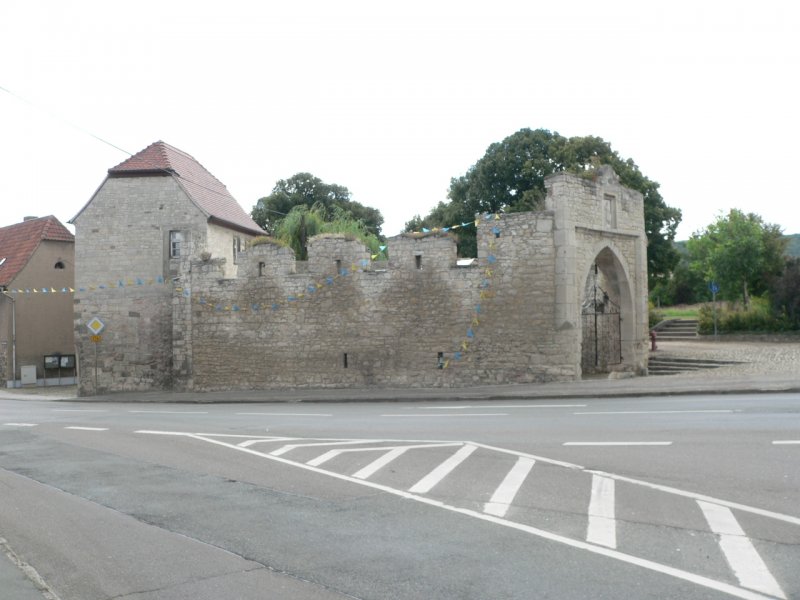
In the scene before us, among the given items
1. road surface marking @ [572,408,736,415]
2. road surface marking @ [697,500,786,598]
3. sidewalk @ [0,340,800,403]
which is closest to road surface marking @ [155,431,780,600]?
road surface marking @ [697,500,786,598]

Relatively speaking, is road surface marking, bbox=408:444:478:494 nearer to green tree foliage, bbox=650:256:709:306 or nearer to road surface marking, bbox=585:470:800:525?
road surface marking, bbox=585:470:800:525

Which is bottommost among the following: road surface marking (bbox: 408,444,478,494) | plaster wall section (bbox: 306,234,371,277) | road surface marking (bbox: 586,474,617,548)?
road surface marking (bbox: 408,444,478,494)

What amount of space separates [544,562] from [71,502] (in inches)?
222

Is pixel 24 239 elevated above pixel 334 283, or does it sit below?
above

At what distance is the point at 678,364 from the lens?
25672 millimetres

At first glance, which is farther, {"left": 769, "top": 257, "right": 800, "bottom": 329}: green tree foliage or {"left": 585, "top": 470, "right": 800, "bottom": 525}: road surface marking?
{"left": 769, "top": 257, "right": 800, "bottom": 329}: green tree foliage

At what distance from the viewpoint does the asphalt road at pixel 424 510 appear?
17.6 ft

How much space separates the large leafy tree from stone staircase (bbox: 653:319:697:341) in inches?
128

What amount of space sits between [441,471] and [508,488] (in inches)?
51.0

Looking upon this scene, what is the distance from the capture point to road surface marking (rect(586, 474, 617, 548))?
6.18m

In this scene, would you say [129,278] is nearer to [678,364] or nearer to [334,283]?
[334,283]

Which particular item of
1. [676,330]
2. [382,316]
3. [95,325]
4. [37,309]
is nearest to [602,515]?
[382,316]

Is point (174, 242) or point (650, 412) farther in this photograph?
point (174, 242)

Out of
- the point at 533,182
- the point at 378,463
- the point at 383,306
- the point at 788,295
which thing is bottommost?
the point at 378,463
